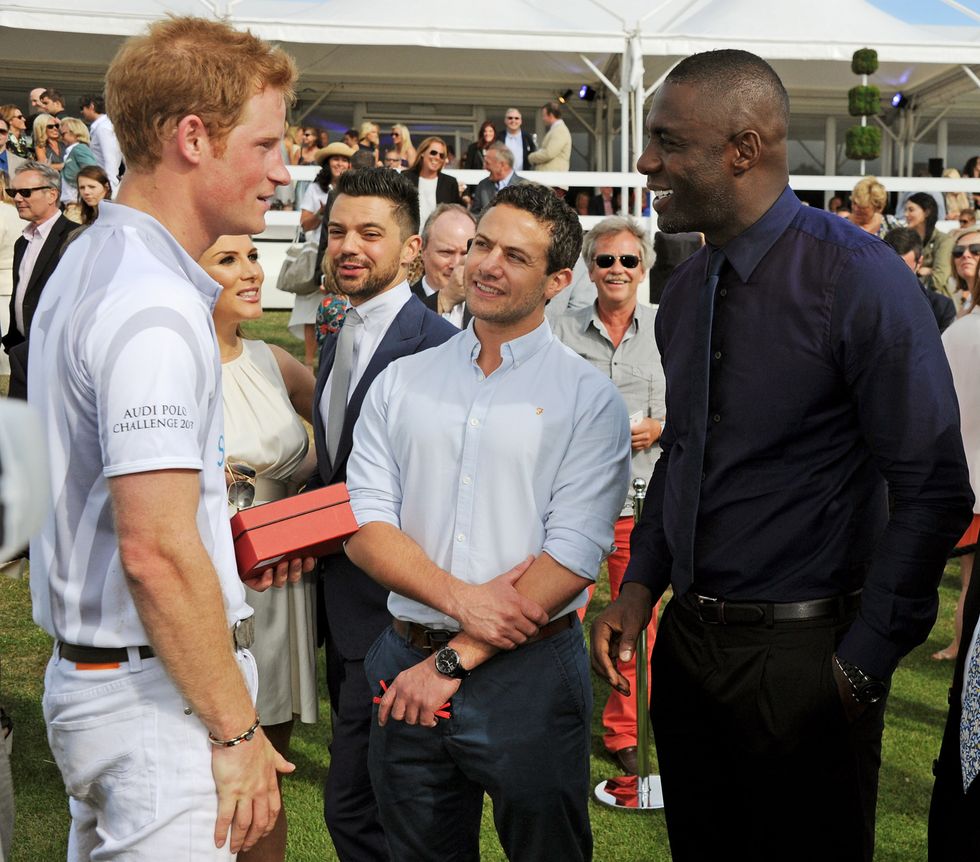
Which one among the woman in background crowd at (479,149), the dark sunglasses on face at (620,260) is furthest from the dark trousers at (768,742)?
the woman in background crowd at (479,149)

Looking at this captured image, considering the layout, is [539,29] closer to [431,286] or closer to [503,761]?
[431,286]

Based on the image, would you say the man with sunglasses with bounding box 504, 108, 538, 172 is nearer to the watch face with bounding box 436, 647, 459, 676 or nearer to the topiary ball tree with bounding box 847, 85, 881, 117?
the topiary ball tree with bounding box 847, 85, 881, 117

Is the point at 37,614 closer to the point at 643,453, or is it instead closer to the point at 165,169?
the point at 165,169

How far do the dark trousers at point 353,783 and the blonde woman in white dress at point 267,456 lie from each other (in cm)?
59

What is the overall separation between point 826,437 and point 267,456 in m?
2.16

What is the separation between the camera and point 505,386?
3102mm

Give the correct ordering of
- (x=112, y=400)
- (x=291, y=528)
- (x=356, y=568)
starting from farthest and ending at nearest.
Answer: (x=356, y=568)
(x=291, y=528)
(x=112, y=400)

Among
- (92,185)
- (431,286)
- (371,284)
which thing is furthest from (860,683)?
(92,185)

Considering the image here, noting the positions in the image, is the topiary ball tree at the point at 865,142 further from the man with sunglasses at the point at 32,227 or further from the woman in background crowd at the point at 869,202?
the man with sunglasses at the point at 32,227

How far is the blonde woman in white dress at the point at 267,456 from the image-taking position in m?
4.16

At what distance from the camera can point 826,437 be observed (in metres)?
2.73

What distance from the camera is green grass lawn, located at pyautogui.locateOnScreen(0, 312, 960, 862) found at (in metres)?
4.48

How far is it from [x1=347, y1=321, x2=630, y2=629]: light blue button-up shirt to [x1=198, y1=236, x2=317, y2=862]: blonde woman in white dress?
1060mm

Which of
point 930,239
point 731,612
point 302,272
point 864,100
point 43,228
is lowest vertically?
point 731,612
